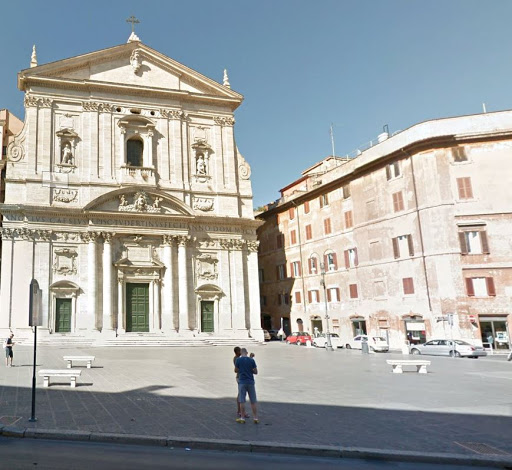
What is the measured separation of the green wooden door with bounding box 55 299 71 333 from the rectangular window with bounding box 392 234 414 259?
23.7m

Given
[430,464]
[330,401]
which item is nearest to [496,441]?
[430,464]

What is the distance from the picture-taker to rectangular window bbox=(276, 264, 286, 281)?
49.6 metres

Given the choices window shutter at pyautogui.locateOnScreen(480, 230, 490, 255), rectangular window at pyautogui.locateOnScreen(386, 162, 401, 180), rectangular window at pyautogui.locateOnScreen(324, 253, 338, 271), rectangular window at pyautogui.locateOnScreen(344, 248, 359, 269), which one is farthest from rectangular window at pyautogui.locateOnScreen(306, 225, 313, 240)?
window shutter at pyautogui.locateOnScreen(480, 230, 490, 255)

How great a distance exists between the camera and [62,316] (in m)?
34.3

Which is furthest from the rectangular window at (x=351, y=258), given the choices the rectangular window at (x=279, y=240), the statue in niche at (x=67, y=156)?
the statue in niche at (x=67, y=156)

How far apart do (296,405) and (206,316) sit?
26723mm

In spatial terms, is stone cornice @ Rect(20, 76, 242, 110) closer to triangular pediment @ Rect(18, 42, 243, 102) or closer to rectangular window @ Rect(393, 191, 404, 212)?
triangular pediment @ Rect(18, 42, 243, 102)

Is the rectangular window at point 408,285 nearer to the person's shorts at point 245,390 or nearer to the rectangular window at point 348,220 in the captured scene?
the rectangular window at point 348,220

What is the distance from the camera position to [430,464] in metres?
7.84

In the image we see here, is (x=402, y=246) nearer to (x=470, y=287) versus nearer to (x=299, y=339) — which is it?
(x=470, y=287)

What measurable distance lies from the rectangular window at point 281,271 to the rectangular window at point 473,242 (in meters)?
20.2

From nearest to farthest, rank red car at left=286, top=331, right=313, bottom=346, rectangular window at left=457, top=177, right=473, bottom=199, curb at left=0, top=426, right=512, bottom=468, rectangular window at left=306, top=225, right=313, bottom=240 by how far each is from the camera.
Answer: curb at left=0, top=426, right=512, bottom=468, rectangular window at left=457, top=177, right=473, bottom=199, red car at left=286, top=331, right=313, bottom=346, rectangular window at left=306, top=225, right=313, bottom=240

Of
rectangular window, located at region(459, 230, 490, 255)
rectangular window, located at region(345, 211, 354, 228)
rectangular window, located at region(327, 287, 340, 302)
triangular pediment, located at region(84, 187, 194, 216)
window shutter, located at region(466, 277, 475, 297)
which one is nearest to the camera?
window shutter, located at region(466, 277, 475, 297)

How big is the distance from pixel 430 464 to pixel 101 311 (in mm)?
30324
